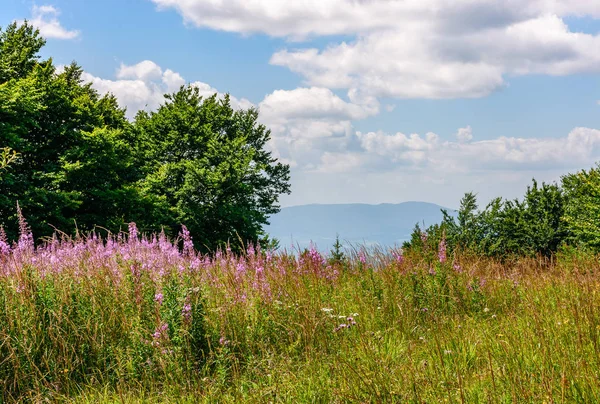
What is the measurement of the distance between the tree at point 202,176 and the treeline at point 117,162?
0.07m

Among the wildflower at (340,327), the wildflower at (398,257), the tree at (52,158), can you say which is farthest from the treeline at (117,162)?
the wildflower at (340,327)

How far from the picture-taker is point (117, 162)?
28.2 m

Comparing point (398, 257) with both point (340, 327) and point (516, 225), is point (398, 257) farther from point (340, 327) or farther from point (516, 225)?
point (516, 225)

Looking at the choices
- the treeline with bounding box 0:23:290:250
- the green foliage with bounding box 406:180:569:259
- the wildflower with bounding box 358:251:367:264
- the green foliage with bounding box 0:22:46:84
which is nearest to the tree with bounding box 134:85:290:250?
the treeline with bounding box 0:23:290:250

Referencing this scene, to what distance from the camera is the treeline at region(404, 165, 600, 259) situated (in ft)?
51.5

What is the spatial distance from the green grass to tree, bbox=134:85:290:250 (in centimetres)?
2420

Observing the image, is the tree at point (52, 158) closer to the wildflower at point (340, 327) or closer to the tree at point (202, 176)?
the tree at point (202, 176)

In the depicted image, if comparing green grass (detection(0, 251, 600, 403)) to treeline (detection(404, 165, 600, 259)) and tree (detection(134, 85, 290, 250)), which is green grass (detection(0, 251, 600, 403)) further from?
tree (detection(134, 85, 290, 250))

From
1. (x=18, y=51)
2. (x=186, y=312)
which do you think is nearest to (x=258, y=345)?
(x=186, y=312)

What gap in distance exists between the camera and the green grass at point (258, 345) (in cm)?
404

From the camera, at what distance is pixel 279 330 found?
5.65 metres

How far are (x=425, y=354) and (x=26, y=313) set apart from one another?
404 cm

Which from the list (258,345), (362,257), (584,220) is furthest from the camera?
(584,220)

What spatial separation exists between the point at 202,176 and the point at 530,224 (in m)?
20.9
